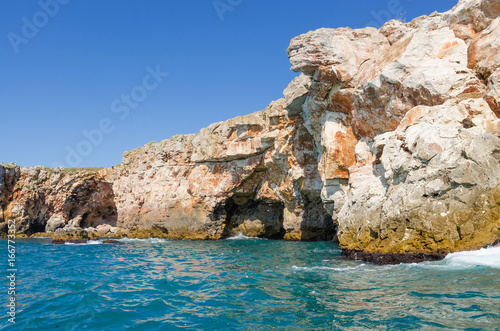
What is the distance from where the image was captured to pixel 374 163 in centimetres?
2048

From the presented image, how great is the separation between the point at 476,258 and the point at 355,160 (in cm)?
1282

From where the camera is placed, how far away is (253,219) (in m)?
41.5

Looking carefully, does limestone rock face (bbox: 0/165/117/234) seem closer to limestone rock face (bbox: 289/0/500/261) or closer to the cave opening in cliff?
the cave opening in cliff

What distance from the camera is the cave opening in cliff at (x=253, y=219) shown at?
40.3 metres

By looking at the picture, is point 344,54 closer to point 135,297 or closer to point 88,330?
point 135,297

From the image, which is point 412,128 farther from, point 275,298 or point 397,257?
point 275,298

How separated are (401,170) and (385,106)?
19.9ft

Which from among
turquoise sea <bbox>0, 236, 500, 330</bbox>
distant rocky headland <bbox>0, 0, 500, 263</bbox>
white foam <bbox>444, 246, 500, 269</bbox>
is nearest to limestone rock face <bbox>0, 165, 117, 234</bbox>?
distant rocky headland <bbox>0, 0, 500, 263</bbox>

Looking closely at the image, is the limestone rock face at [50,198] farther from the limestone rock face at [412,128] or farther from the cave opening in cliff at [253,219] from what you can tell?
the limestone rock face at [412,128]

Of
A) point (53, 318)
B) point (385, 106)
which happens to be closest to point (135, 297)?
point (53, 318)

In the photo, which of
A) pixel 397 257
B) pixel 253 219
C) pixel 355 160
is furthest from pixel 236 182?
pixel 397 257

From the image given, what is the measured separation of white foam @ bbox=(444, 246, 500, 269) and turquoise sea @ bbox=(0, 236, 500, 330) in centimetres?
3

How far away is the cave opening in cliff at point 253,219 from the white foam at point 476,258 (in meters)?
27.6

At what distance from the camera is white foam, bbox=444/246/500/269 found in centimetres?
1069
